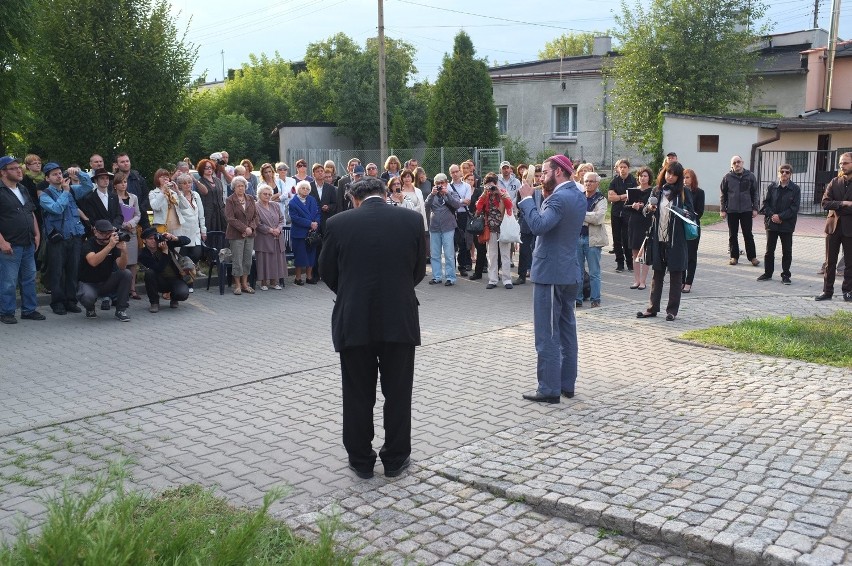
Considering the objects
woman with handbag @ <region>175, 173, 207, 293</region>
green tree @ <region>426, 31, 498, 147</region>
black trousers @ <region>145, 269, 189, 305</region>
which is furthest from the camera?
green tree @ <region>426, 31, 498, 147</region>

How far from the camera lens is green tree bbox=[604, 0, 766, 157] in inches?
1265

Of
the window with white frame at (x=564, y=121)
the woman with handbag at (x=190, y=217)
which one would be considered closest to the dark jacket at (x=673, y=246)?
the woman with handbag at (x=190, y=217)

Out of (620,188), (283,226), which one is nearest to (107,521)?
(283,226)

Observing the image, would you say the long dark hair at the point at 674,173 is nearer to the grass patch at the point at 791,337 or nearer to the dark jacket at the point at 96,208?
the grass patch at the point at 791,337

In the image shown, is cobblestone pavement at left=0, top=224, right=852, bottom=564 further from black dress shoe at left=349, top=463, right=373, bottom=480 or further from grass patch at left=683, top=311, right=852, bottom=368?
grass patch at left=683, top=311, right=852, bottom=368

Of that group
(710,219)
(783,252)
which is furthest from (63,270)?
(710,219)

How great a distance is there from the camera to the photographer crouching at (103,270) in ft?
37.8

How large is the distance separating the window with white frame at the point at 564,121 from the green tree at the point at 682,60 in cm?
570

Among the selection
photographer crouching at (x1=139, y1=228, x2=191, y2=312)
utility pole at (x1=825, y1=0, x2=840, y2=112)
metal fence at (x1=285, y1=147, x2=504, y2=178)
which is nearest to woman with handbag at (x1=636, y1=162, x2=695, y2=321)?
photographer crouching at (x1=139, y1=228, x2=191, y2=312)

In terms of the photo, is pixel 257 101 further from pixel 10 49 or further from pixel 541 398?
pixel 541 398

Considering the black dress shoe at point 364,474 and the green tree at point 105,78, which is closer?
the black dress shoe at point 364,474

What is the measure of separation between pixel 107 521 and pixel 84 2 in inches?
498

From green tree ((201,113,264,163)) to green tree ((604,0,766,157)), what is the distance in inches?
756

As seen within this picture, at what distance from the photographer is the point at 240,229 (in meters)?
14.0
